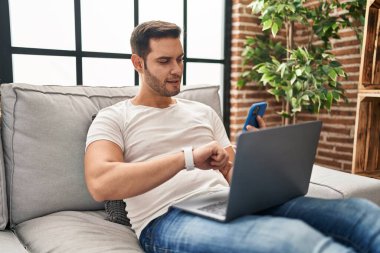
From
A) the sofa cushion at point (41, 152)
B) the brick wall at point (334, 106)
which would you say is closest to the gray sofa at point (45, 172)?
the sofa cushion at point (41, 152)

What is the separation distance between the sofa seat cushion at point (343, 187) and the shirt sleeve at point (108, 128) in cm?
78

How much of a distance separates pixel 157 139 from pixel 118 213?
31cm

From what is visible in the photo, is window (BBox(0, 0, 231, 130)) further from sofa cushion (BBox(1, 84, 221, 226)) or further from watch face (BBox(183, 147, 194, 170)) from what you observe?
watch face (BBox(183, 147, 194, 170))

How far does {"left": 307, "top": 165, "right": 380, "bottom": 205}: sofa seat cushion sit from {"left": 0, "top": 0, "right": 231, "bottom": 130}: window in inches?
64.6

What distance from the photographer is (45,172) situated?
131cm

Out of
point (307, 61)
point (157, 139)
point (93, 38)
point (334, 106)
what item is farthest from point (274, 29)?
point (157, 139)

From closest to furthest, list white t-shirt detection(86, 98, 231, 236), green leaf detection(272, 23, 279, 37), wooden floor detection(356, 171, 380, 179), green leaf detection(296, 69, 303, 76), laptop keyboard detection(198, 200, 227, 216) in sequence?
laptop keyboard detection(198, 200, 227, 216) < white t-shirt detection(86, 98, 231, 236) < wooden floor detection(356, 171, 380, 179) < green leaf detection(296, 69, 303, 76) < green leaf detection(272, 23, 279, 37)

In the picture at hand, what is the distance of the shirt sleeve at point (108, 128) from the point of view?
1188mm

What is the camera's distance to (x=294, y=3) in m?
2.44

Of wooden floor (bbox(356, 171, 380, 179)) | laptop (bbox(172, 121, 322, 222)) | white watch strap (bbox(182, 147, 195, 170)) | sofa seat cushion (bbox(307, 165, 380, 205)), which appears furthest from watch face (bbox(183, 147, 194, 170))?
wooden floor (bbox(356, 171, 380, 179))

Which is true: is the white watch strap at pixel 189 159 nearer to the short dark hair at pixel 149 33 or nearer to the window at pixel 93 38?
the short dark hair at pixel 149 33

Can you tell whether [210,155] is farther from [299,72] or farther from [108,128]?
[299,72]

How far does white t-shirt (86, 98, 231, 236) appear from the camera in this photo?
46.0 inches

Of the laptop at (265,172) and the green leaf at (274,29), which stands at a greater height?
the green leaf at (274,29)
